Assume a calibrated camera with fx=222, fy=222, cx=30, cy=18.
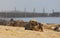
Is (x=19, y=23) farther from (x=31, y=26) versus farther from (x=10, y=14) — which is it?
(x=10, y=14)

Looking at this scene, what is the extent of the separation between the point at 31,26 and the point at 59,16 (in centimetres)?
1973

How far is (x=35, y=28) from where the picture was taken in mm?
12758

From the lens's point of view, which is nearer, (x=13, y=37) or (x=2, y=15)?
(x=13, y=37)

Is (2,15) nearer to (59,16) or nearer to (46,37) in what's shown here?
(59,16)

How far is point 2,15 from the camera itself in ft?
106

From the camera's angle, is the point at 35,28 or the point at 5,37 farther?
the point at 35,28

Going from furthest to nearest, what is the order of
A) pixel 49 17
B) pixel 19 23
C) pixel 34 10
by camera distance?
1. pixel 49 17
2. pixel 34 10
3. pixel 19 23

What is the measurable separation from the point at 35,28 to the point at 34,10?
507 inches

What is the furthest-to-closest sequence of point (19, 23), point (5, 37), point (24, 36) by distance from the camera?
point (19, 23)
point (24, 36)
point (5, 37)

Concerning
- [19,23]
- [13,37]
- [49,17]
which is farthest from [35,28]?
[49,17]

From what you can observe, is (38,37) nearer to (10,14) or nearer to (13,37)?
(13,37)

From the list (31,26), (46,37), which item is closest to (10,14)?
(31,26)

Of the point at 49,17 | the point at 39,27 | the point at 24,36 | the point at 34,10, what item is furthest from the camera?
the point at 49,17

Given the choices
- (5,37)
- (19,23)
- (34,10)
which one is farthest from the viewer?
(34,10)
